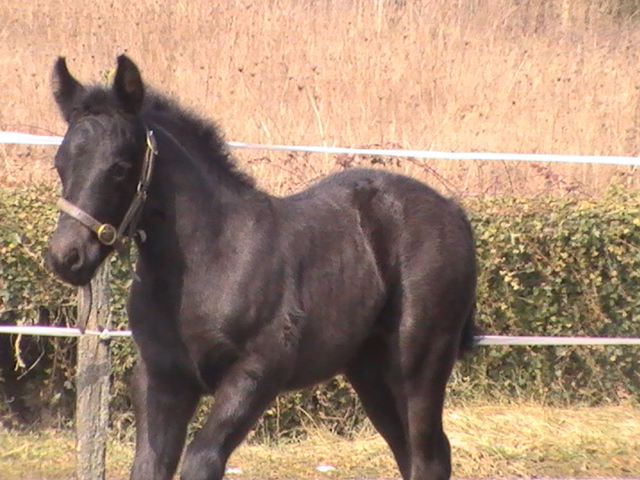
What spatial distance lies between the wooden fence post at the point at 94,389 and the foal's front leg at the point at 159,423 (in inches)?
63.7

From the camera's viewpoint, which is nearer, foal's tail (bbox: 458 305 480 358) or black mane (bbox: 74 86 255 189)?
black mane (bbox: 74 86 255 189)

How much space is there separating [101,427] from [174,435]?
1.76 m

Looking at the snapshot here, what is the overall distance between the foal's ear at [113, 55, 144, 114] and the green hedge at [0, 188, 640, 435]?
2.75m

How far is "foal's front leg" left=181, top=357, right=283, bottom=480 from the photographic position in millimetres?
4145

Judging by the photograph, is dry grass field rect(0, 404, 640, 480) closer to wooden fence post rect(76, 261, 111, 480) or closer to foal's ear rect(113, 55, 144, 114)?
wooden fence post rect(76, 261, 111, 480)

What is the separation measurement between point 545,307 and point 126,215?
12.2ft

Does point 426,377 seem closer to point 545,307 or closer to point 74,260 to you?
point 74,260

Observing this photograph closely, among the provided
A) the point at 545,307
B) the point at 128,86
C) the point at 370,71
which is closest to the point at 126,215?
the point at 128,86

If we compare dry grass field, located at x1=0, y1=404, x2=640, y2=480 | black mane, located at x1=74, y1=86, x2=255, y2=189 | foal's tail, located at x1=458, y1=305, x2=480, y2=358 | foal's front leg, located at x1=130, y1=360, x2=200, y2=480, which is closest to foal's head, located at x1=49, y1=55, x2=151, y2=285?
black mane, located at x1=74, y1=86, x2=255, y2=189

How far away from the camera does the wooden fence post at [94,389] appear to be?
5938 mm

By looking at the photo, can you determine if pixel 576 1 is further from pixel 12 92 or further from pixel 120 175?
pixel 120 175

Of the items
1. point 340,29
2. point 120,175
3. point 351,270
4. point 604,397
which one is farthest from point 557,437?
point 340,29

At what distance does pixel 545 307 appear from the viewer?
7.09 metres

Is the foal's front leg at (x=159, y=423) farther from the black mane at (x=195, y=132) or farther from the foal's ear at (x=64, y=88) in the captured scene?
the foal's ear at (x=64, y=88)
